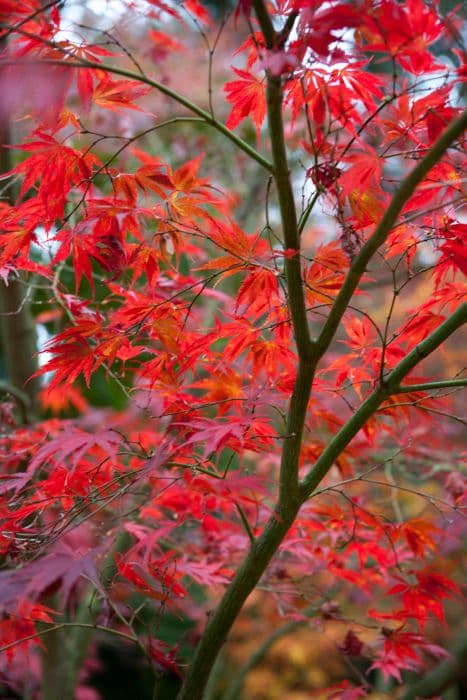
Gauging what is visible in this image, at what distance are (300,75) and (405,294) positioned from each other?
Result: 8.40 ft

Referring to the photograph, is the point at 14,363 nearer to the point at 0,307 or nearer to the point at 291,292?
the point at 0,307

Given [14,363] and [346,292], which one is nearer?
[346,292]

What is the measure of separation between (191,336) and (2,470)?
0.65m

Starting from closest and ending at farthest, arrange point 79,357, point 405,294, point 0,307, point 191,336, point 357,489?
1. point 79,357
2. point 191,336
3. point 0,307
4. point 357,489
5. point 405,294

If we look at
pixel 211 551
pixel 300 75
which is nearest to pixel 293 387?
pixel 300 75

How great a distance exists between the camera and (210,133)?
344 centimetres

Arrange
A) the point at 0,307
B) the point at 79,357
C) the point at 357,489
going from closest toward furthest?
1. the point at 79,357
2. the point at 0,307
3. the point at 357,489

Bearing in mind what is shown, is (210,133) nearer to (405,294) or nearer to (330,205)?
(405,294)

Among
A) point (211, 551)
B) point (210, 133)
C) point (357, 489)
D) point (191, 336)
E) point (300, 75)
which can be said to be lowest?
point (357, 489)

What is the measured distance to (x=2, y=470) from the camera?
144 centimetres

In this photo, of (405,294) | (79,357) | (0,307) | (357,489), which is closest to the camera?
(79,357)

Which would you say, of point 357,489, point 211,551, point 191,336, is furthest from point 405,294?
point 191,336

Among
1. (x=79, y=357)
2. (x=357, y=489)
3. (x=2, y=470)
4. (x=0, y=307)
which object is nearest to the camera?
(x=79, y=357)

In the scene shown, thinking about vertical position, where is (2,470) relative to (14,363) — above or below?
below
